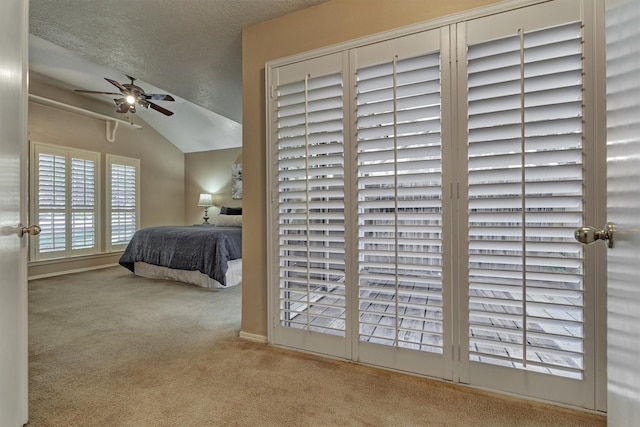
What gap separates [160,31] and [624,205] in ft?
9.60

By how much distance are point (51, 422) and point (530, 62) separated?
2.88 m

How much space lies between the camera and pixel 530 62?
4.83ft

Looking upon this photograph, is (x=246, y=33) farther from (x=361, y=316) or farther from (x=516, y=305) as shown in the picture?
(x=516, y=305)

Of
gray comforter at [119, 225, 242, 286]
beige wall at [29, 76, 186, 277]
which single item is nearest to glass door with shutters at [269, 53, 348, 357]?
gray comforter at [119, 225, 242, 286]

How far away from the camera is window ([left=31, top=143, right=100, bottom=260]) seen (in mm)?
4418

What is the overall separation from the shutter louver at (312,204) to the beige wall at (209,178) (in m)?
4.60

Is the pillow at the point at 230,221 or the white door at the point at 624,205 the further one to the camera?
the pillow at the point at 230,221

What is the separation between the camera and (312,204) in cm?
201

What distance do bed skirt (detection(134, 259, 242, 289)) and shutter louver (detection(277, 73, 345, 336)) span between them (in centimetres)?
214

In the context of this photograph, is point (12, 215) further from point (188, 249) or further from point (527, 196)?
point (188, 249)

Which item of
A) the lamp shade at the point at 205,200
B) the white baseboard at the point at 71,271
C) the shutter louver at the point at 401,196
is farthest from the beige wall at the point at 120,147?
the shutter louver at the point at 401,196

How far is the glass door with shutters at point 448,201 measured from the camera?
1441 millimetres

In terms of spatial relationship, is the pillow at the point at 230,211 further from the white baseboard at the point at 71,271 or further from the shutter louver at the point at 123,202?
the white baseboard at the point at 71,271

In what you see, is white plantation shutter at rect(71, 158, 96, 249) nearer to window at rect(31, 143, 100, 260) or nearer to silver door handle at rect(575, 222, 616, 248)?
window at rect(31, 143, 100, 260)
